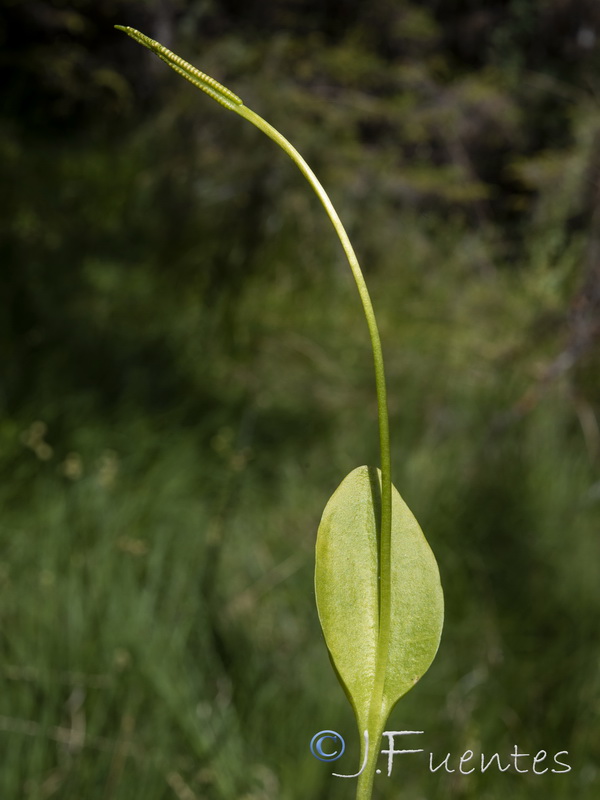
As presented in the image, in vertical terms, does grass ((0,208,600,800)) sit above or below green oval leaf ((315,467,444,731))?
below

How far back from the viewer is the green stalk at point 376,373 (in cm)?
16

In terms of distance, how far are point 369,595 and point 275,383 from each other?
58.6 inches

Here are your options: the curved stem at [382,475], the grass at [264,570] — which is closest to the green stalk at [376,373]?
the curved stem at [382,475]

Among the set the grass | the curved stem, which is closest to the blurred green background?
the grass

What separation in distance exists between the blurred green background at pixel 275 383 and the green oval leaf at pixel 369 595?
61cm

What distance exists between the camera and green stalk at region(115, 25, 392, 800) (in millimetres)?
158

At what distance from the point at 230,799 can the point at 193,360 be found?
100 centimetres

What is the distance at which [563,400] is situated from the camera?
1.44 meters

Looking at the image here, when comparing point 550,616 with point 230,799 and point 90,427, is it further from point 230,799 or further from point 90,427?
point 90,427

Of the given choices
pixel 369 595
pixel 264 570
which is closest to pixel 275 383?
pixel 264 570

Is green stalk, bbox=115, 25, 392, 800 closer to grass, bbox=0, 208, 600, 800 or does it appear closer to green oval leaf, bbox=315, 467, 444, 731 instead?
green oval leaf, bbox=315, 467, 444, 731

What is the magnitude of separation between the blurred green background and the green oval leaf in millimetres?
613

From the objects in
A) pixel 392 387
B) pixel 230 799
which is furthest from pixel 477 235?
pixel 230 799

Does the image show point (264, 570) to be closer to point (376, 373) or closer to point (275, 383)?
point (275, 383)
